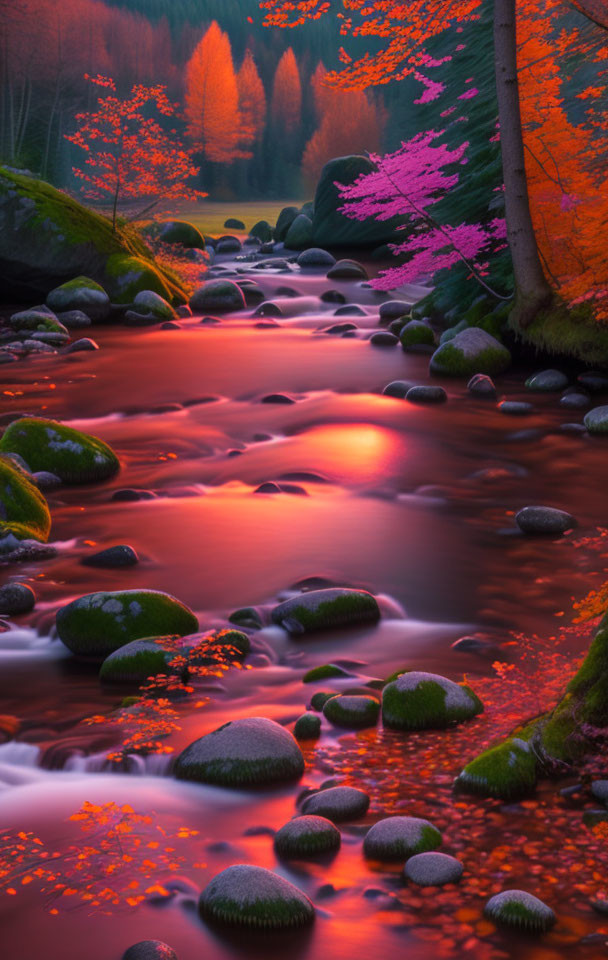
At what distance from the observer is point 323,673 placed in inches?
239

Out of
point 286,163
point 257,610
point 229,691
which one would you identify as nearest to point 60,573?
point 257,610

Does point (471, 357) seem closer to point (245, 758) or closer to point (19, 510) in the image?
point (19, 510)

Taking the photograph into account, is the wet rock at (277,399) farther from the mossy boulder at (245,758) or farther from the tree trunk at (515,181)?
the mossy boulder at (245,758)

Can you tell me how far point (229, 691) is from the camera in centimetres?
591

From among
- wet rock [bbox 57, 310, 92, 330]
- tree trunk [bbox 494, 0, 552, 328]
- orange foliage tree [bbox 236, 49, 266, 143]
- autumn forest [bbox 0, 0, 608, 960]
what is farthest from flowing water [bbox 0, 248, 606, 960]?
orange foliage tree [bbox 236, 49, 266, 143]

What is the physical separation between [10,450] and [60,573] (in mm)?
2480

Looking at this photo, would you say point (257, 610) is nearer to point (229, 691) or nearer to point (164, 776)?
point (229, 691)

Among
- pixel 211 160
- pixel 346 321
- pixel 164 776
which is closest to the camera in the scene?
pixel 164 776

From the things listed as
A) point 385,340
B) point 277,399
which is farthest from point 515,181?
point 385,340

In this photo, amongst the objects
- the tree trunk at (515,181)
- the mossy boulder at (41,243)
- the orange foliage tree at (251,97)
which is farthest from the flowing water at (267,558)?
the orange foliage tree at (251,97)

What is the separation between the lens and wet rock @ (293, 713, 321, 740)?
5266 mm

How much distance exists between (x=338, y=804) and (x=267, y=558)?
3.83m

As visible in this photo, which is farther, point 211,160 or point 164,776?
point 211,160

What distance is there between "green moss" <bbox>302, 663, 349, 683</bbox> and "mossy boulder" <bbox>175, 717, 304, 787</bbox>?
3.45 ft
